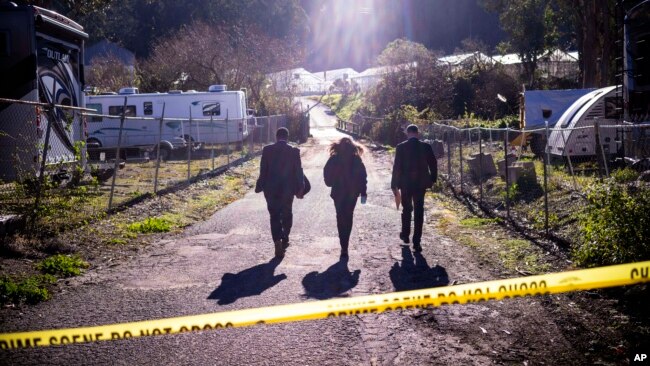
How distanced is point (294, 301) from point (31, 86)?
7533 millimetres

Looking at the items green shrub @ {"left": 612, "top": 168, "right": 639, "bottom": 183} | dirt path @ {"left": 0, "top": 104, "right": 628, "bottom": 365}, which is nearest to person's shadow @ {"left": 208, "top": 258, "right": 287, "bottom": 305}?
dirt path @ {"left": 0, "top": 104, "right": 628, "bottom": 365}

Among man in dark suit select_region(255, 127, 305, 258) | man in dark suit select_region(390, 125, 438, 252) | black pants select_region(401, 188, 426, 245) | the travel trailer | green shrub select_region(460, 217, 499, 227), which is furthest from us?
green shrub select_region(460, 217, 499, 227)

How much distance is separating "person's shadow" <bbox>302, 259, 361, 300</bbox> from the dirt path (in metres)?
0.01

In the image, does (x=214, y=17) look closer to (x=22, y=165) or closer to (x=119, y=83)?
(x=119, y=83)

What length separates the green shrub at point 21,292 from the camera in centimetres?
701

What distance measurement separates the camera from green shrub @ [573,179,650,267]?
6992mm

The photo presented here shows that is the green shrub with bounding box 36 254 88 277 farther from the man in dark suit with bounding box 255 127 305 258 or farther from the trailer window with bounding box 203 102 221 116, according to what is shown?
the trailer window with bounding box 203 102 221 116

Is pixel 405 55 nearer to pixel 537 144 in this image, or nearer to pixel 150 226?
pixel 537 144

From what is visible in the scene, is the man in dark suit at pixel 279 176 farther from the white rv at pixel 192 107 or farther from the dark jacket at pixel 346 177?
the white rv at pixel 192 107

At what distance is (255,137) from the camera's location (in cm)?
3528

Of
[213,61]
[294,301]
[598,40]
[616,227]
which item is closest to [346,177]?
[294,301]

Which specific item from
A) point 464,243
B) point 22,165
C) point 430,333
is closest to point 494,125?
point 464,243

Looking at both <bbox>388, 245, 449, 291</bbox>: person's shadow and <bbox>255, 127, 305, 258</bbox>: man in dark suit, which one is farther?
<bbox>255, 127, 305, 258</bbox>: man in dark suit

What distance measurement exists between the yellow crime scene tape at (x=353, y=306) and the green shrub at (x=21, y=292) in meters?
2.04
